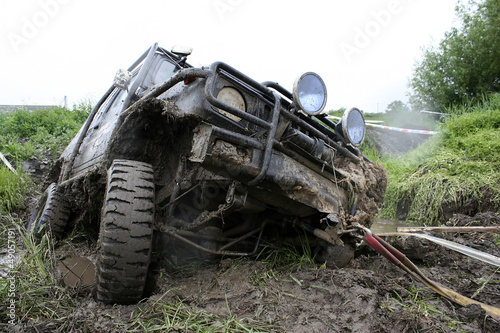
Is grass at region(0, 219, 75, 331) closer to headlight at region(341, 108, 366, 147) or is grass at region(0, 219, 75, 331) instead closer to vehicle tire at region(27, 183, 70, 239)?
vehicle tire at region(27, 183, 70, 239)

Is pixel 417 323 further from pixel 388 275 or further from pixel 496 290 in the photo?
pixel 496 290

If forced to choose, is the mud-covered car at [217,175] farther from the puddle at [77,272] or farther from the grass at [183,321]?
the puddle at [77,272]

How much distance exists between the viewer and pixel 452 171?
5051 millimetres

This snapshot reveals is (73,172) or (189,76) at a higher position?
(189,76)

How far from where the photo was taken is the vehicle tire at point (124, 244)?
6.02ft

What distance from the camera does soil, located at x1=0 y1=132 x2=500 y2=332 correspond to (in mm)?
1604

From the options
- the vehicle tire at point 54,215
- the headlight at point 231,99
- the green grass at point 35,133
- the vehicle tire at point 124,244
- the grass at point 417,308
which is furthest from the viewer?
the green grass at point 35,133

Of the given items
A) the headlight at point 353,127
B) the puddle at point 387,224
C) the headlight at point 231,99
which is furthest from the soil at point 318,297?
the puddle at point 387,224

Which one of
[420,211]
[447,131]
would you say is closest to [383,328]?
[420,211]

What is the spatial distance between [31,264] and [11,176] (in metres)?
3.24

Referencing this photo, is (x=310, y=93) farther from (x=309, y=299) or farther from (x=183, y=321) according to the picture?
(x=183, y=321)

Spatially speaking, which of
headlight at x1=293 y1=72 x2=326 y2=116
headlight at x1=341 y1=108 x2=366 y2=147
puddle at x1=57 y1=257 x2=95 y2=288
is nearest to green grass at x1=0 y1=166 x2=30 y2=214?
puddle at x1=57 y1=257 x2=95 y2=288

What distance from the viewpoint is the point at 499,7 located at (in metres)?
8.62

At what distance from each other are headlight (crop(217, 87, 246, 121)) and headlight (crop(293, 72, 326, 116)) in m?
0.37
